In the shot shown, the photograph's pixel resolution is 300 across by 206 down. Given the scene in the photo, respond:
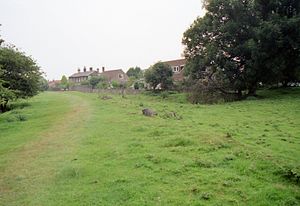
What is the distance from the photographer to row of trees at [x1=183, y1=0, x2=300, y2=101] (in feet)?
114

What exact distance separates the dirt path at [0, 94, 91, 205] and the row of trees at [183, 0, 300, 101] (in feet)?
80.8

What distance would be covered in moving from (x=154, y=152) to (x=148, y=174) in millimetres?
2389

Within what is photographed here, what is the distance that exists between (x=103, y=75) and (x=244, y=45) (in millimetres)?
82810

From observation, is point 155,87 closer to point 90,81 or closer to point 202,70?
point 202,70

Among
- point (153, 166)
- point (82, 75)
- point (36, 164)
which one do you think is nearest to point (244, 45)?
point (153, 166)

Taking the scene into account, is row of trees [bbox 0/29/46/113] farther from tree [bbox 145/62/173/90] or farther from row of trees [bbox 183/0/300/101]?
tree [bbox 145/62/173/90]

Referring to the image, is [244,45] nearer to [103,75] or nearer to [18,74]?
[18,74]

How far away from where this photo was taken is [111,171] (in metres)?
10.1

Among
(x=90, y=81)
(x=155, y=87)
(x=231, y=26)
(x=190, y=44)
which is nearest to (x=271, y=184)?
(x=231, y=26)

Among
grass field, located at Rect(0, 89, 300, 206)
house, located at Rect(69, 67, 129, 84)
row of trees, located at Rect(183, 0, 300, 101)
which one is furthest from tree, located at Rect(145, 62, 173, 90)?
grass field, located at Rect(0, 89, 300, 206)

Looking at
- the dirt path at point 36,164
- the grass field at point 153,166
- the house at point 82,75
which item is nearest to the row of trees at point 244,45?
the grass field at point 153,166

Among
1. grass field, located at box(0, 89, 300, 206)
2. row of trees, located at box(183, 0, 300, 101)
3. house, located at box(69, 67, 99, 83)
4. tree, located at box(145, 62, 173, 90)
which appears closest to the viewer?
grass field, located at box(0, 89, 300, 206)

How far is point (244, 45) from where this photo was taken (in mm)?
35812

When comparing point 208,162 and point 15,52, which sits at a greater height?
point 15,52
